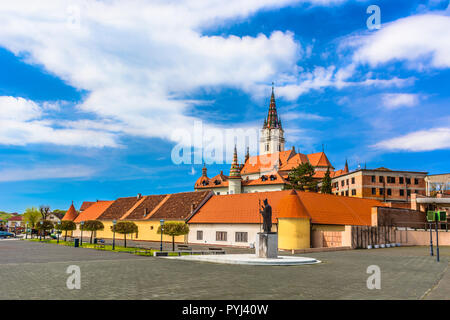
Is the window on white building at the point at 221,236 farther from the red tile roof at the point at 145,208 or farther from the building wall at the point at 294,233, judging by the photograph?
the red tile roof at the point at 145,208

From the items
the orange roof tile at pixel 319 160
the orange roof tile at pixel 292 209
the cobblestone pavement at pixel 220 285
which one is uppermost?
the orange roof tile at pixel 319 160

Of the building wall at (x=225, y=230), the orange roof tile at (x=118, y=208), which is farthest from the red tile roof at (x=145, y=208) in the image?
the building wall at (x=225, y=230)

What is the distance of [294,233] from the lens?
123 feet

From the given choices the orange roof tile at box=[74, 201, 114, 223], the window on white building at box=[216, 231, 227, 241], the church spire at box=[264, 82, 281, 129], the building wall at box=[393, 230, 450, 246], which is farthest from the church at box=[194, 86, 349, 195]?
the window on white building at box=[216, 231, 227, 241]

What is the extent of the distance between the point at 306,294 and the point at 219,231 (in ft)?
123

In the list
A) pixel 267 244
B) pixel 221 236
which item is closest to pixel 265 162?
pixel 221 236

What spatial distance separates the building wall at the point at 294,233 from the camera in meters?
37.3

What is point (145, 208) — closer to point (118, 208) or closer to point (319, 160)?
point (118, 208)

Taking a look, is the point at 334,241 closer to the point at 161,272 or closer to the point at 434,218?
the point at 434,218

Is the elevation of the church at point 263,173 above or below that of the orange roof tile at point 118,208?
above

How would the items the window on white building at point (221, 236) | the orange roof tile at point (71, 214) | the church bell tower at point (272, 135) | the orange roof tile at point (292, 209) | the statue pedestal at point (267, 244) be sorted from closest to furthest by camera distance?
1. the statue pedestal at point (267, 244)
2. the orange roof tile at point (292, 209)
3. the window on white building at point (221, 236)
4. the orange roof tile at point (71, 214)
5. the church bell tower at point (272, 135)

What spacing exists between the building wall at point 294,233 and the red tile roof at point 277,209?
14.6ft
